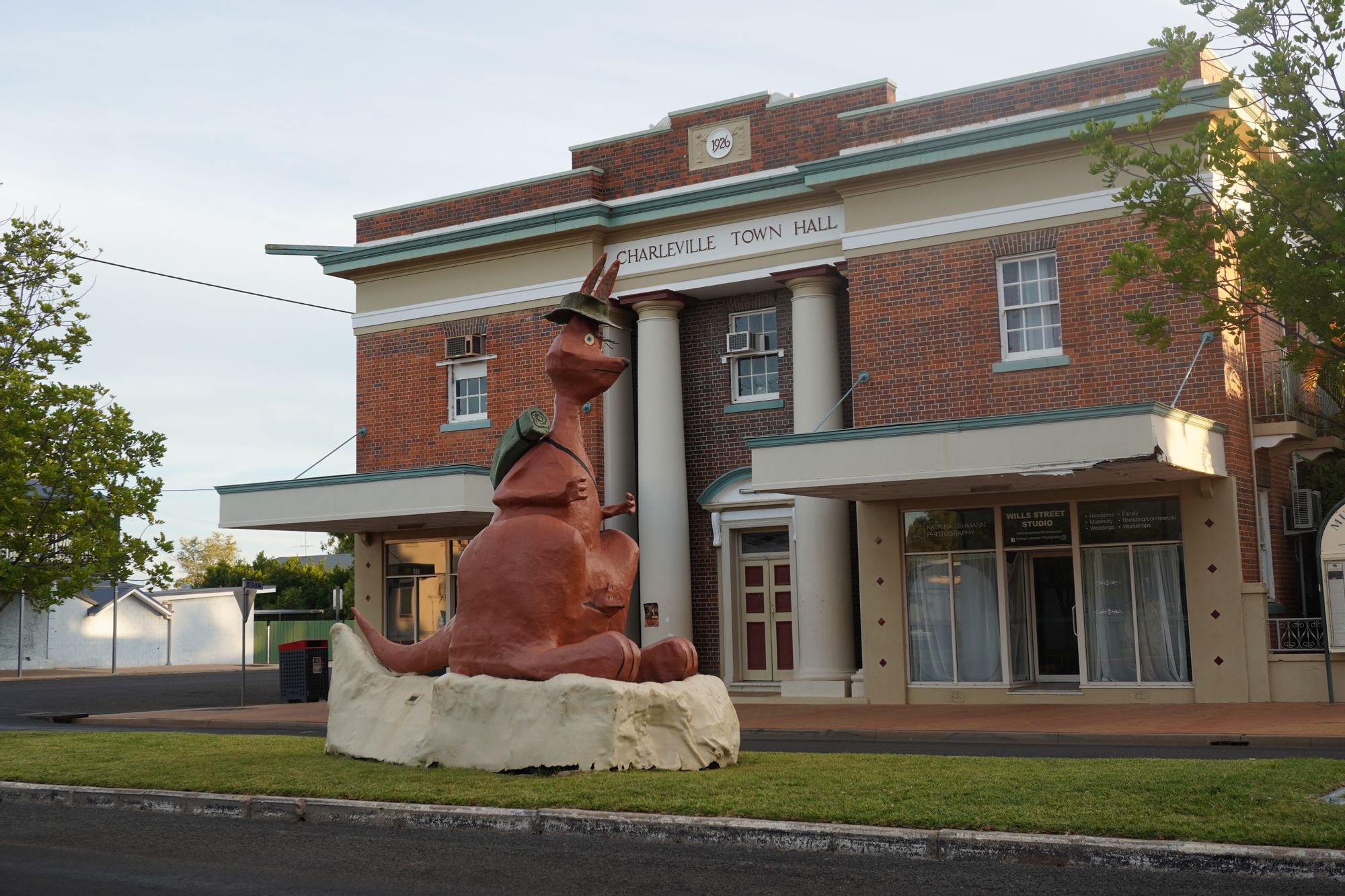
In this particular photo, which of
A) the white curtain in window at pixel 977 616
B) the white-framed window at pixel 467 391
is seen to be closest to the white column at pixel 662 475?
the white-framed window at pixel 467 391

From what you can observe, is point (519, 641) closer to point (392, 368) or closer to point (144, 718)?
point (144, 718)

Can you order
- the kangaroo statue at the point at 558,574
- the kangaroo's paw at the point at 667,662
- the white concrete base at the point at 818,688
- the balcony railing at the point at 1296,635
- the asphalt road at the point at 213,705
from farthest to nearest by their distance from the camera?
the white concrete base at the point at 818,688
the balcony railing at the point at 1296,635
the asphalt road at the point at 213,705
the kangaroo's paw at the point at 667,662
the kangaroo statue at the point at 558,574

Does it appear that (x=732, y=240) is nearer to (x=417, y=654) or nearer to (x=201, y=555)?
(x=417, y=654)

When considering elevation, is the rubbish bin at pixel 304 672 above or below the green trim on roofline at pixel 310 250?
below

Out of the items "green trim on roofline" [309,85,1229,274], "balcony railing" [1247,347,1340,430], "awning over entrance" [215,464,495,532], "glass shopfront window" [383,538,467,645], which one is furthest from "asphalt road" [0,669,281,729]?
"balcony railing" [1247,347,1340,430]

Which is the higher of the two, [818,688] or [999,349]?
[999,349]

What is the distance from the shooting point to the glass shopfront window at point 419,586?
1000 inches

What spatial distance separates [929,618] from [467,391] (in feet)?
32.2

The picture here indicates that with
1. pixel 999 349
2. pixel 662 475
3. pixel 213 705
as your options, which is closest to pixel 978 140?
pixel 999 349

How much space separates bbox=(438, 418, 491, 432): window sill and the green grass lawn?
12.5 meters

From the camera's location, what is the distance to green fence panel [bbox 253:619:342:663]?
53.1 meters

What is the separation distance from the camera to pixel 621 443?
78.1 feet

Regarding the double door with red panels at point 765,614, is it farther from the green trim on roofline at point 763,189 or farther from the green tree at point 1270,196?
the green tree at point 1270,196

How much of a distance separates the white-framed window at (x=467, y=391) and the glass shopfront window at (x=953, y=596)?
8.63 m
